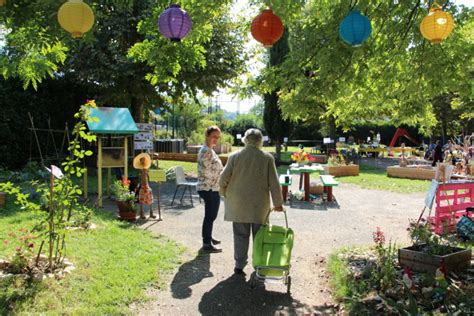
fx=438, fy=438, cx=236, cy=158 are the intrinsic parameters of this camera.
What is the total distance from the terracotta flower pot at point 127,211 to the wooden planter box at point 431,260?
4.96 m

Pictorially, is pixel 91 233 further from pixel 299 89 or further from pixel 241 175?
pixel 299 89

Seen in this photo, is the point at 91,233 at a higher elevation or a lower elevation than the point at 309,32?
lower

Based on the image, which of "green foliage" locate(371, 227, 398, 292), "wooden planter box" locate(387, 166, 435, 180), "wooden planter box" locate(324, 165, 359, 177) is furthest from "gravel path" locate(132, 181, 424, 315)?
"wooden planter box" locate(387, 166, 435, 180)

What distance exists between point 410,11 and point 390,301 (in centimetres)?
409

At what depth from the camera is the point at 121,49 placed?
1534cm

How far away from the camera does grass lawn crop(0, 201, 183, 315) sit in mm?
4070

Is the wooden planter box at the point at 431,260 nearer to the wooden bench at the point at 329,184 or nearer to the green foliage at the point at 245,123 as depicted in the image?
the wooden bench at the point at 329,184

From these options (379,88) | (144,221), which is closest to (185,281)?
(144,221)

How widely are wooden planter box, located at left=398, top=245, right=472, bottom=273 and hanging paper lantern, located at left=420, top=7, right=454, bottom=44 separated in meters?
2.40

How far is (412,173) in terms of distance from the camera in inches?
668

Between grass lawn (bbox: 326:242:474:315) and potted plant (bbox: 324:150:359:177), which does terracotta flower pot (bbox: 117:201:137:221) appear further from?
potted plant (bbox: 324:150:359:177)

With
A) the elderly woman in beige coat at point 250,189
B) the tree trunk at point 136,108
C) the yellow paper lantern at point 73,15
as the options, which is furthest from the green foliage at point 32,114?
the yellow paper lantern at point 73,15

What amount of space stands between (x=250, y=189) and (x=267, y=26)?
1.85m

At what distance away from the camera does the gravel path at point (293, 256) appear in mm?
4379
